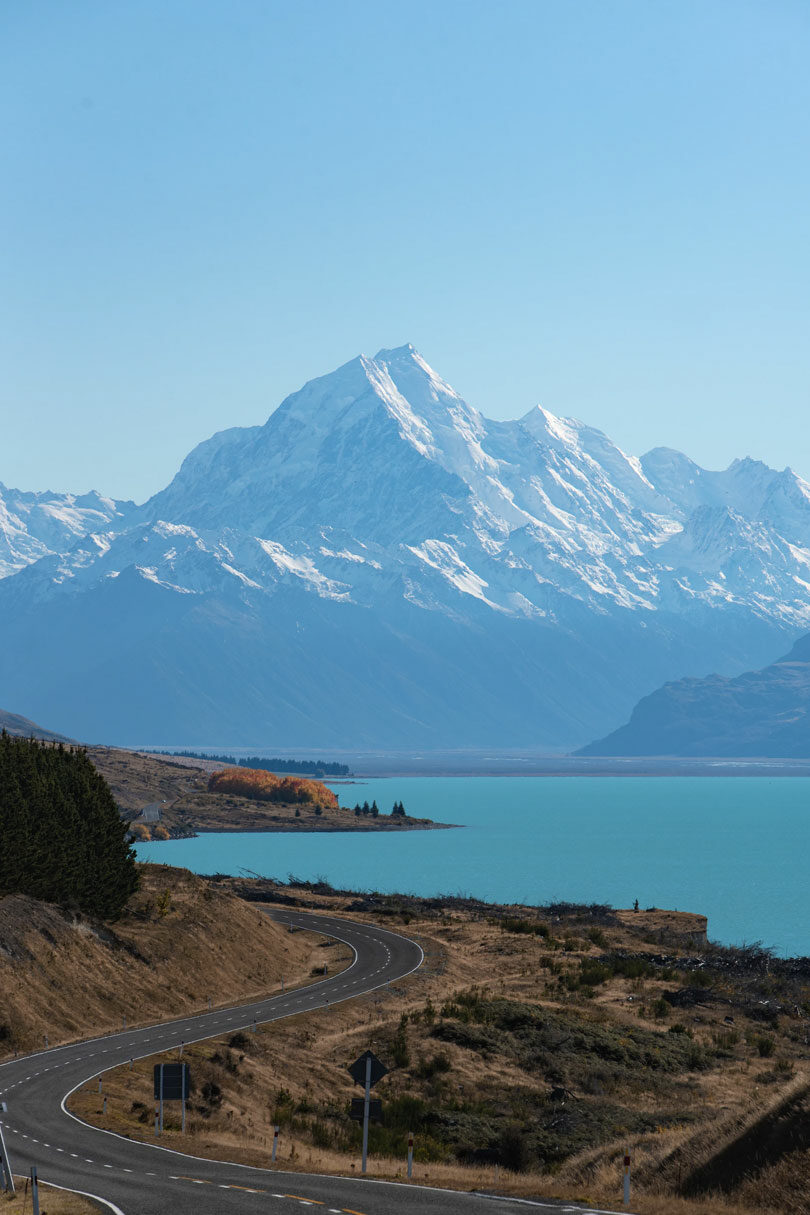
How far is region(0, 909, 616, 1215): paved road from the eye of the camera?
3014cm

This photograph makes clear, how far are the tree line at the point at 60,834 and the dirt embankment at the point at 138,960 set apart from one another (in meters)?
1.95

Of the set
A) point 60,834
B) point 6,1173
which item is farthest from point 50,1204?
point 60,834

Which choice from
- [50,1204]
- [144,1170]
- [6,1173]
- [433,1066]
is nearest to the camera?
[50,1204]

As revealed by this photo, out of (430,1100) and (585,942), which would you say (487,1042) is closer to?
(430,1100)

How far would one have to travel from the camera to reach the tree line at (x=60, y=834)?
228 ft

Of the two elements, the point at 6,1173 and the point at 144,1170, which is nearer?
the point at 6,1173

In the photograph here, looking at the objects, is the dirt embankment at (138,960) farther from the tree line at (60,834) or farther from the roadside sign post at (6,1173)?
the roadside sign post at (6,1173)

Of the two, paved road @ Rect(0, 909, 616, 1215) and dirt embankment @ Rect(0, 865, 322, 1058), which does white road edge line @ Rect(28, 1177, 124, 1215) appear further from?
dirt embankment @ Rect(0, 865, 322, 1058)

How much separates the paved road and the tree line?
13.5 m

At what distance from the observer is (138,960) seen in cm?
7150

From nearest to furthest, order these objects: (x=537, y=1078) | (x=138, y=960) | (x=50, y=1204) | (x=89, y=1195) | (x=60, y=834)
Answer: (x=50, y=1204)
(x=89, y=1195)
(x=537, y=1078)
(x=138, y=960)
(x=60, y=834)

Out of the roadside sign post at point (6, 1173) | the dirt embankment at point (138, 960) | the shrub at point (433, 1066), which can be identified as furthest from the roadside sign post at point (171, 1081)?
the dirt embankment at point (138, 960)

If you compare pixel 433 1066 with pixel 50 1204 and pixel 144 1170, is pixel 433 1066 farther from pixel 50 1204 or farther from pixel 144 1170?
pixel 50 1204

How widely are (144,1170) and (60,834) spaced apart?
38722mm
